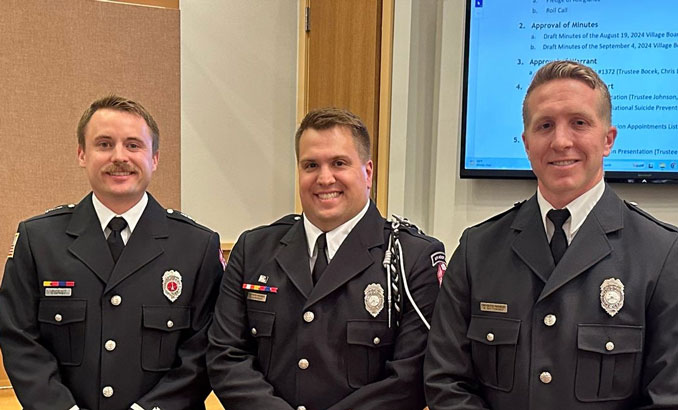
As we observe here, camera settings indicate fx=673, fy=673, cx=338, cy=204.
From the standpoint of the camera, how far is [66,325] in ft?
6.44

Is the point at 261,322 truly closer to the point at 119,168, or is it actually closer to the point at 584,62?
the point at 119,168

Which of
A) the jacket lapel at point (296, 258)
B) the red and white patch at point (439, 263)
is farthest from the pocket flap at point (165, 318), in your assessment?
the red and white patch at point (439, 263)

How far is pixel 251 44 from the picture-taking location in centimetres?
389

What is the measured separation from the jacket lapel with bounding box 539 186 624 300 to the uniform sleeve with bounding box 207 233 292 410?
80 cm

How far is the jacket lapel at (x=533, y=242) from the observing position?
5.29 feet

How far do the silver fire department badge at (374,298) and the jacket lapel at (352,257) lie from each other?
6 centimetres

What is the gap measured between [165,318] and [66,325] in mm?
283

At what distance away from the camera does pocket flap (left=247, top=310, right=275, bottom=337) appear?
1.92m

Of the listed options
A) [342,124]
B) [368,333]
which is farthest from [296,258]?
[342,124]

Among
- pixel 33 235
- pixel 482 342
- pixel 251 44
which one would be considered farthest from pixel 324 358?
pixel 251 44

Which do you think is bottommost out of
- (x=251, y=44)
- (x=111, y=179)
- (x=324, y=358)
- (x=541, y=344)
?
(x=324, y=358)

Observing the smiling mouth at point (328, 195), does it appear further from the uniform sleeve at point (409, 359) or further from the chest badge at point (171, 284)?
the chest badge at point (171, 284)

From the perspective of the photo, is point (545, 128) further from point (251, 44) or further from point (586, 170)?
point (251, 44)

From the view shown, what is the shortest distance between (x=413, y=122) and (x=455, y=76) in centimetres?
30
